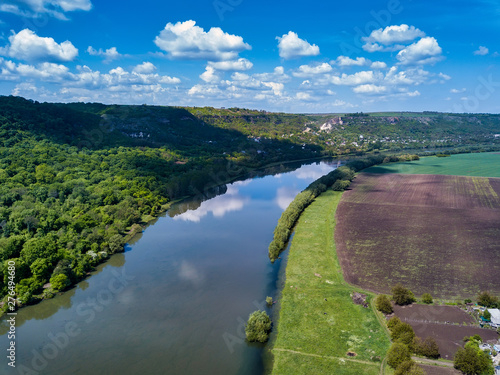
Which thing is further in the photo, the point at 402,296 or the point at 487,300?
the point at 402,296

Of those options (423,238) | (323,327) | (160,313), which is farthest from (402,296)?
(160,313)

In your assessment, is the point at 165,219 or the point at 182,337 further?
the point at 165,219

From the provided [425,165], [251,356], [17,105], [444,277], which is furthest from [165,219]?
[425,165]

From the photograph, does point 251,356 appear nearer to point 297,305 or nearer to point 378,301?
point 297,305

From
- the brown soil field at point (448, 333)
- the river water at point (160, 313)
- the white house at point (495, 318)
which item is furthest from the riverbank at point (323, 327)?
the white house at point (495, 318)

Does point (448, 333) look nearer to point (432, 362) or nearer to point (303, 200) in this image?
point (432, 362)

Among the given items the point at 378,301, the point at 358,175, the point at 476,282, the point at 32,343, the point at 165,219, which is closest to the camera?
the point at 32,343

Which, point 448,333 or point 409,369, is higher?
point 409,369
